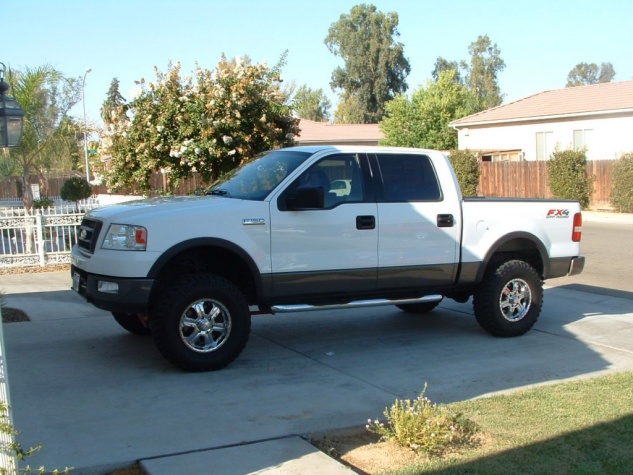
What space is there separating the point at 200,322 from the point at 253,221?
1063mm

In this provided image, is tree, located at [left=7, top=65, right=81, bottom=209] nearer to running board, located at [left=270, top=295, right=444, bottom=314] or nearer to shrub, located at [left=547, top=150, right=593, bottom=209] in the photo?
running board, located at [left=270, top=295, right=444, bottom=314]

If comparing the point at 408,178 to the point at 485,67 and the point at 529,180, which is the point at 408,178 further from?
the point at 485,67

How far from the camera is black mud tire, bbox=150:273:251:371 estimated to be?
7.04 m

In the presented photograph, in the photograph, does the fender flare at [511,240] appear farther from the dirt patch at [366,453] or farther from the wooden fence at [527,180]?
the wooden fence at [527,180]

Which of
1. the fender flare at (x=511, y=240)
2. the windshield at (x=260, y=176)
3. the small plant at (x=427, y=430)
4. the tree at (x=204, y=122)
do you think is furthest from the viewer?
the tree at (x=204, y=122)

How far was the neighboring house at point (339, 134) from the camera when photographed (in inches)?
1805

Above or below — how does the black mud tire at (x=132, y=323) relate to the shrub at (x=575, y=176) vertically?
below

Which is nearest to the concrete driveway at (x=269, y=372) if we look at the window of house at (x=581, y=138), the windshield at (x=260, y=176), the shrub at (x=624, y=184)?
the windshield at (x=260, y=176)

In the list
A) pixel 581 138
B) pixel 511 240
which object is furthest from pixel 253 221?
pixel 581 138

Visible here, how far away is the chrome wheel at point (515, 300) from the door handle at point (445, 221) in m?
1.03

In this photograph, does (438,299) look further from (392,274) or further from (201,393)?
(201,393)

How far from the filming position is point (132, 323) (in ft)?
28.1

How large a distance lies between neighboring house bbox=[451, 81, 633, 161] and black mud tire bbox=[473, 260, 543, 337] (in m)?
25.3

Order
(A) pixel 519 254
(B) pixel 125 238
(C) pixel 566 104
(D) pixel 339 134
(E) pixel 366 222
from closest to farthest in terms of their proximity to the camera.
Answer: (B) pixel 125 238 < (E) pixel 366 222 < (A) pixel 519 254 < (C) pixel 566 104 < (D) pixel 339 134
